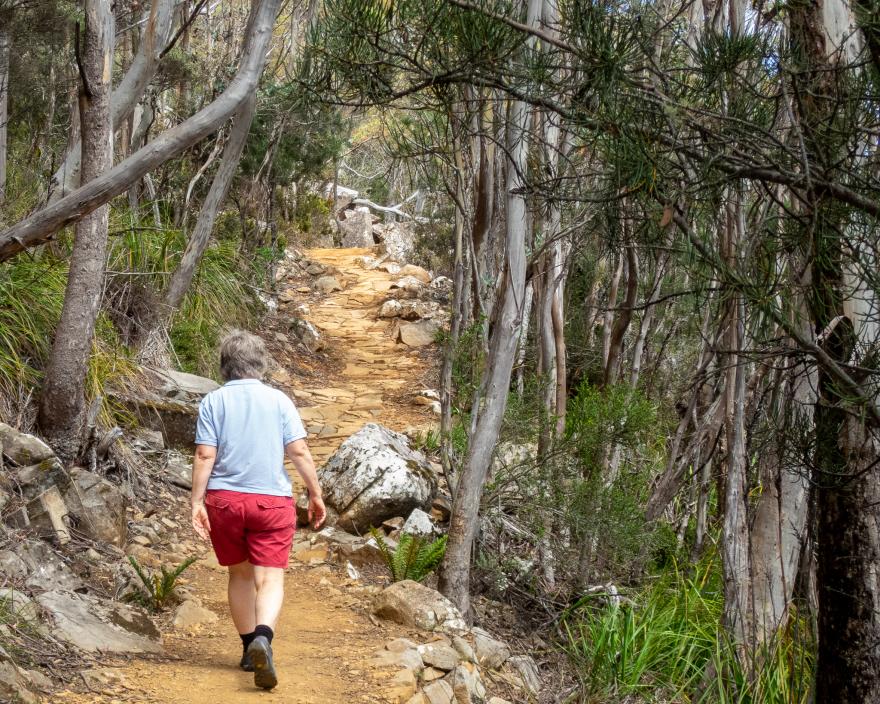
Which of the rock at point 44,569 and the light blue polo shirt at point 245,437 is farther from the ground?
the light blue polo shirt at point 245,437

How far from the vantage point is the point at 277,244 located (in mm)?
15352

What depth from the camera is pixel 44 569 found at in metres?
4.85

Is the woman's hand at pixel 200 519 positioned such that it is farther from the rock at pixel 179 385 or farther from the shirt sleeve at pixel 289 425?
the rock at pixel 179 385

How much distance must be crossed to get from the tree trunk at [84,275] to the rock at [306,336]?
7.03 meters

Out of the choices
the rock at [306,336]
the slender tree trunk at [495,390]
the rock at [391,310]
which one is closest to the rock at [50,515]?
the slender tree trunk at [495,390]

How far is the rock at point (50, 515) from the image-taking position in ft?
17.4

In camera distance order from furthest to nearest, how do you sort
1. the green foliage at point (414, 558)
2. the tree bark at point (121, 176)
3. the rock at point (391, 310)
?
the rock at point (391, 310) < the green foliage at point (414, 558) < the tree bark at point (121, 176)

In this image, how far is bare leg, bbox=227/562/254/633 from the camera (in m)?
4.12

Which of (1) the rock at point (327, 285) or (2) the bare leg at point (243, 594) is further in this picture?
(1) the rock at point (327, 285)

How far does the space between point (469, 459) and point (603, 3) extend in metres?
2.88

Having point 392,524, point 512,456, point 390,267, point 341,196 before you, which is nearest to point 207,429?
point 392,524

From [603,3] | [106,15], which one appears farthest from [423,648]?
[106,15]

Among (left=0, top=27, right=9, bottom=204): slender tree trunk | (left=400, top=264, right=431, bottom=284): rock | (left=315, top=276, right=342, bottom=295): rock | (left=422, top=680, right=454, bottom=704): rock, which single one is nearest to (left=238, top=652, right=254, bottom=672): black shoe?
(left=422, top=680, right=454, bottom=704): rock

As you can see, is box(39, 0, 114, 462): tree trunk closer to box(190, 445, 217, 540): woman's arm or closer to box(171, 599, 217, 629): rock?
box(171, 599, 217, 629): rock
